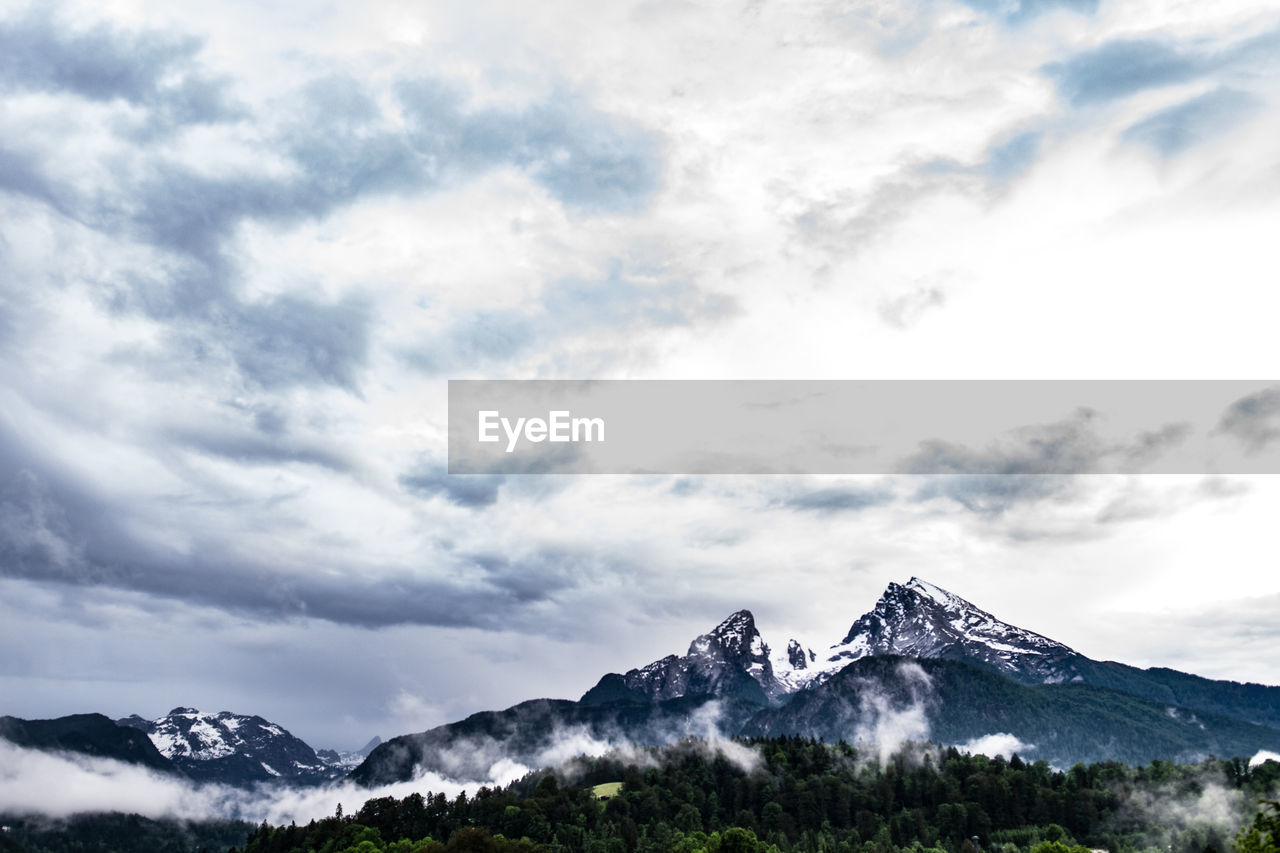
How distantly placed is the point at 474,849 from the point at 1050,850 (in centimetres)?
12571

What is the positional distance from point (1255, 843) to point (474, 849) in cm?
17646

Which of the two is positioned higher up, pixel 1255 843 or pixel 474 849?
pixel 1255 843

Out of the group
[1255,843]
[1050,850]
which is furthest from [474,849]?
[1255,843]

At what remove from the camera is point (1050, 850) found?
655 ft

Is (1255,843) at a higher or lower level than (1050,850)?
higher

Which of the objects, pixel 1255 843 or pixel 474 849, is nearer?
pixel 1255 843

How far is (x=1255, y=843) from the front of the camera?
158 feet

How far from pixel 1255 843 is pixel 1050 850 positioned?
580ft

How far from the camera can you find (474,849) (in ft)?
642

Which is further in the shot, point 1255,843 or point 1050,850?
point 1050,850

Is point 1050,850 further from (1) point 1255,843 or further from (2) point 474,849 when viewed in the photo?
(1) point 1255,843
